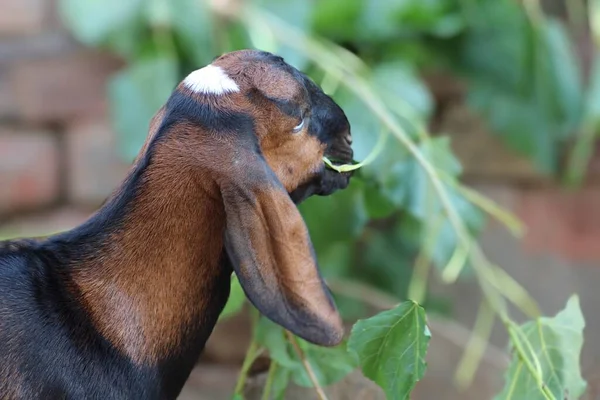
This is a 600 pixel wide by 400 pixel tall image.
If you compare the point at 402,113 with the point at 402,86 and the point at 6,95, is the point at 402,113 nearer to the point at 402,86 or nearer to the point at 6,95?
the point at 402,86

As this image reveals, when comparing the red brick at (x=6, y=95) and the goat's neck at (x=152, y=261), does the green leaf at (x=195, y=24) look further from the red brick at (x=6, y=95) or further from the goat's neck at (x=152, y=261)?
the goat's neck at (x=152, y=261)

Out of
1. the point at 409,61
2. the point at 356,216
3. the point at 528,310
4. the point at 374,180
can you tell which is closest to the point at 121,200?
the point at 374,180

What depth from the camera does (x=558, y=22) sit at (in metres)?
1.65

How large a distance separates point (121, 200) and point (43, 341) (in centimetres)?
12

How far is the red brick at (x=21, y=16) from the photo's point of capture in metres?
1.73

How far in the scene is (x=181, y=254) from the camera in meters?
0.69

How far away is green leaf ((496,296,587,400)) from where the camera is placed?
0.84 meters

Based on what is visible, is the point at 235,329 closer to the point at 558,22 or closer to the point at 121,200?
the point at 558,22

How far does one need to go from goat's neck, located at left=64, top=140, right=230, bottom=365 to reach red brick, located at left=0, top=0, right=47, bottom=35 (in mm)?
1141

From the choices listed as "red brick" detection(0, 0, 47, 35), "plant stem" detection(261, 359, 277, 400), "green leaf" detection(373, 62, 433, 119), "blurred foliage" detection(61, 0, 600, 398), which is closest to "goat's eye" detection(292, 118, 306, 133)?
"plant stem" detection(261, 359, 277, 400)

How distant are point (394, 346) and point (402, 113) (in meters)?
0.50

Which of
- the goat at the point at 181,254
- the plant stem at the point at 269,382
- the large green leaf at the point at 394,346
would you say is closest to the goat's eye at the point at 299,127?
the goat at the point at 181,254

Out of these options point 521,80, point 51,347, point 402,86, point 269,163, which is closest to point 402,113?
point 402,86

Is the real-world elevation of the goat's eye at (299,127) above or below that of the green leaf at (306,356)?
above
